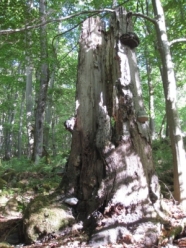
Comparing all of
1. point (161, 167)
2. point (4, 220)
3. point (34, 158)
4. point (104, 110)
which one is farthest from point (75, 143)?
point (34, 158)

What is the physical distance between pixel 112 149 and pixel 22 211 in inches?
90.9

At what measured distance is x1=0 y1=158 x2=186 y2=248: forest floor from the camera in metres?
3.51

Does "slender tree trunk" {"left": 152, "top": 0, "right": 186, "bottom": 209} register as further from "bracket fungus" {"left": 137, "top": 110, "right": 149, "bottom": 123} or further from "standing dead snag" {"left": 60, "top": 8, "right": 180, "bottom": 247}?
"bracket fungus" {"left": 137, "top": 110, "right": 149, "bottom": 123}

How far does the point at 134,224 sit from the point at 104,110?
6.62 feet

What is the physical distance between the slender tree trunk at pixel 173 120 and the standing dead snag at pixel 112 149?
4.55ft

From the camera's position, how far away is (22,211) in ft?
15.8

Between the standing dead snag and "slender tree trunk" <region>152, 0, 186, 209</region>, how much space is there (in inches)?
54.6

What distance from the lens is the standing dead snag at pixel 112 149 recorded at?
143 inches

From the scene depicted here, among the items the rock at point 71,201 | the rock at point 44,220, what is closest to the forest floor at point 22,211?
the rock at point 44,220

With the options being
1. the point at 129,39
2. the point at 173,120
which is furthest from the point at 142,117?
the point at 173,120

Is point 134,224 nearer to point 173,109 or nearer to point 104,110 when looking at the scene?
point 104,110

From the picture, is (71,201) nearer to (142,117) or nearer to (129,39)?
(142,117)

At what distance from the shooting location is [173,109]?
5609 mm

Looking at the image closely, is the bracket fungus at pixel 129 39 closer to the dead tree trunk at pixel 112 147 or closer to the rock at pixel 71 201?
the dead tree trunk at pixel 112 147
